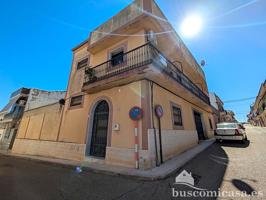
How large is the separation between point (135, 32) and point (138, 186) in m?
7.37

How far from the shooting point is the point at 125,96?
21.0 feet

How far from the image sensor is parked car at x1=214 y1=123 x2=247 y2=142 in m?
8.73

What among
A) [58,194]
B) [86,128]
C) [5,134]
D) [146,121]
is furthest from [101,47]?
[5,134]

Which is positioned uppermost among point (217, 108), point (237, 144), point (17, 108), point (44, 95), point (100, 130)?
point (217, 108)

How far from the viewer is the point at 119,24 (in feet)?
23.7

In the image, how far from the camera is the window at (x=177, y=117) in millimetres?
7734

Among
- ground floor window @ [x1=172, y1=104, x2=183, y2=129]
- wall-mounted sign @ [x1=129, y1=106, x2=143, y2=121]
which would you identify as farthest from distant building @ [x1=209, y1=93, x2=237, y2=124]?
wall-mounted sign @ [x1=129, y1=106, x2=143, y2=121]

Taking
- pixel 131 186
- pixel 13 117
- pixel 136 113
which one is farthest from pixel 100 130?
pixel 13 117

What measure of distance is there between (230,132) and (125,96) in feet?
28.0

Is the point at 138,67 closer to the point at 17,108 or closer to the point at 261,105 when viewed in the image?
the point at 17,108

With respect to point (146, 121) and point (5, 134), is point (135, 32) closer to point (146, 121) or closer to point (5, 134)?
point (146, 121)

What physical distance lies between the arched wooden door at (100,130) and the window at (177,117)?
423 cm

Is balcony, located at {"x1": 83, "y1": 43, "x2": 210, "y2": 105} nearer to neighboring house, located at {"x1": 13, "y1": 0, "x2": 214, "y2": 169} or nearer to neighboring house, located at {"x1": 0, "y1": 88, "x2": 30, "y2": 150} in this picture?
neighboring house, located at {"x1": 13, "y1": 0, "x2": 214, "y2": 169}

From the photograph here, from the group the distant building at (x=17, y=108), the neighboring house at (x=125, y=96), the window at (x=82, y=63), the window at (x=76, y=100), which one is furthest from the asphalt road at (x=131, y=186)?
the distant building at (x=17, y=108)
